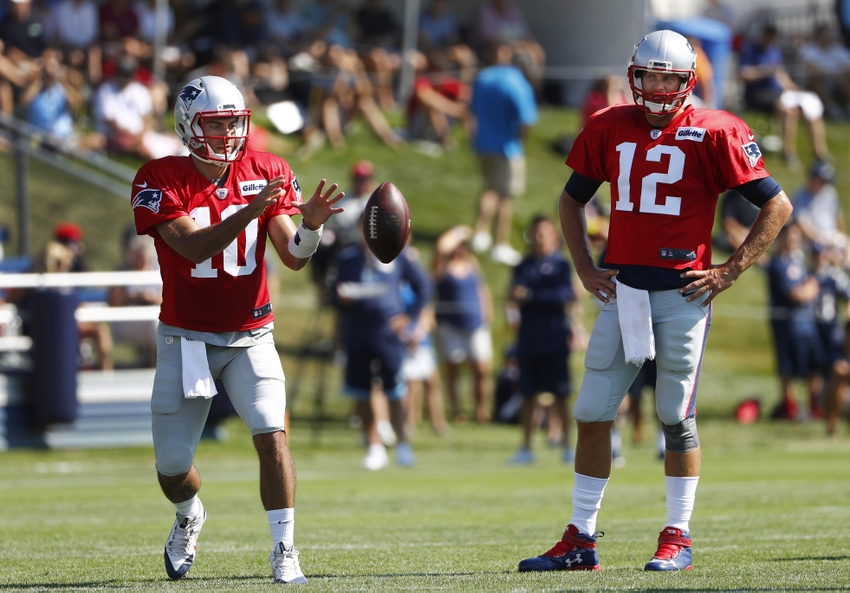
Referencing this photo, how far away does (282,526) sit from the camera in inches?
195

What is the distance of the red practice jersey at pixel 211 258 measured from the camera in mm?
5188

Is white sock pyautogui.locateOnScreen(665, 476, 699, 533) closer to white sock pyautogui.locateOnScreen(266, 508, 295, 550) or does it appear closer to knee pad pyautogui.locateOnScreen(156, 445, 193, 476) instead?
white sock pyautogui.locateOnScreen(266, 508, 295, 550)

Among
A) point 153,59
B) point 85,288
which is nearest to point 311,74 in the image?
point 153,59

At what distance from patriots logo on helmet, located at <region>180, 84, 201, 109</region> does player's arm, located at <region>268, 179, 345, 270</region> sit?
57 centimetres

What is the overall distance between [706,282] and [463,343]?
28.7 ft

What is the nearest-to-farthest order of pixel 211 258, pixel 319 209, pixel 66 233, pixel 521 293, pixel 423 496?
pixel 319 209 → pixel 211 258 → pixel 423 496 → pixel 521 293 → pixel 66 233

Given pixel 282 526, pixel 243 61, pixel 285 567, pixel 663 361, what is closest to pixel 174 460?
pixel 282 526

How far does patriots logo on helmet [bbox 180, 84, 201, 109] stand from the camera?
17.2 feet

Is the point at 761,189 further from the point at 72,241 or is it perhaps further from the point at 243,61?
the point at 243,61

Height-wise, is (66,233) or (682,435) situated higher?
(66,233)

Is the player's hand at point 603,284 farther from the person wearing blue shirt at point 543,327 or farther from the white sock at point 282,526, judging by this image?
the person wearing blue shirt at point 543,327

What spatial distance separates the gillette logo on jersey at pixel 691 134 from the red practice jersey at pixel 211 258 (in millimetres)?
1529

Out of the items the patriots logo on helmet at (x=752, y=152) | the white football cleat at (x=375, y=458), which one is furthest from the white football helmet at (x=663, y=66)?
the white football cleat at (x=375, y=458)

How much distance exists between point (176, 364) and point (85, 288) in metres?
7.98
